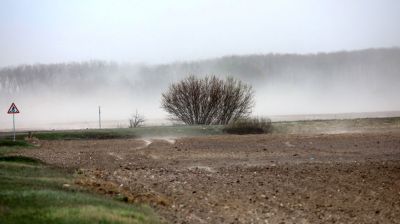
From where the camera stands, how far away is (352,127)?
49344 mm

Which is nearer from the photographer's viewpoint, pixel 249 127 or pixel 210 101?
pixel 249 127

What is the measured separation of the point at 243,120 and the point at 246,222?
131 ft

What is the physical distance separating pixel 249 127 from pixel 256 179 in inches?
1279

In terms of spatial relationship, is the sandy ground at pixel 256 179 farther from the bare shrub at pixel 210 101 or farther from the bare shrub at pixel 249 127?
the bare shrub at pixel 210 101

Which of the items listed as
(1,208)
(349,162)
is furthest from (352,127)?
(1,208)

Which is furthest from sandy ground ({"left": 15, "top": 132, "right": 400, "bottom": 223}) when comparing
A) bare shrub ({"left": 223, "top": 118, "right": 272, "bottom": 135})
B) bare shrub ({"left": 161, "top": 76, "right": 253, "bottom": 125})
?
bare shrub ({"left": 161, "top": 76, "right": 253, "bottom": 125})

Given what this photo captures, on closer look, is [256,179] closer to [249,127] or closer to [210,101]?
[249,127]

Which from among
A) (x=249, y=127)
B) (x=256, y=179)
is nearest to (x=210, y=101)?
(x=249, y=127)

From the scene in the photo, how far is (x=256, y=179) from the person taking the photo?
2000 centimetres

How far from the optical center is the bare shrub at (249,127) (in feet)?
167

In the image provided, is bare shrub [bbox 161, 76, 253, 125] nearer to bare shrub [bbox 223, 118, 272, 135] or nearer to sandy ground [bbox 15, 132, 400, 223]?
bare shrub [bbox 223, 118, 272, 135]

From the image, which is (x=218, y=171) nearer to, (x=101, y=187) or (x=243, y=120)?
(x=101, y=187)

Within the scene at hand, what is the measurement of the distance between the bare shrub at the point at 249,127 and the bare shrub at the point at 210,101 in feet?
46.4

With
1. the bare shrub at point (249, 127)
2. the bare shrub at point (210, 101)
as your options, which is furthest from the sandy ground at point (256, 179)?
the bare shrub at point (210, 101)
